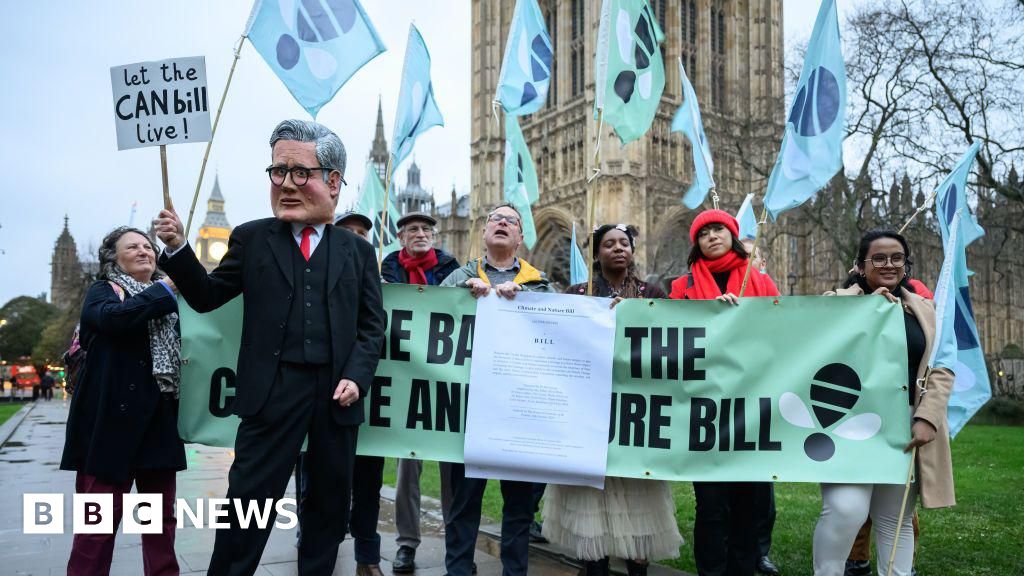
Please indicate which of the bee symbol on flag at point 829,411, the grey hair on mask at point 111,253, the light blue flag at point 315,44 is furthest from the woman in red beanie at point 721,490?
the grey hair on mask at point 111,253

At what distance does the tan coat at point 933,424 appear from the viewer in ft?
12.5

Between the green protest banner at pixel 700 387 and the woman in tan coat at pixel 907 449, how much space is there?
105mm

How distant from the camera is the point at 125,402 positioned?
3912 mm

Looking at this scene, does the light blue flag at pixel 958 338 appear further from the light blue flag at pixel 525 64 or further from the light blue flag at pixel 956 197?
the light blue flag at pixel 525 64

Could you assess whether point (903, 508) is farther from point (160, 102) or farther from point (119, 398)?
point (160, 102)

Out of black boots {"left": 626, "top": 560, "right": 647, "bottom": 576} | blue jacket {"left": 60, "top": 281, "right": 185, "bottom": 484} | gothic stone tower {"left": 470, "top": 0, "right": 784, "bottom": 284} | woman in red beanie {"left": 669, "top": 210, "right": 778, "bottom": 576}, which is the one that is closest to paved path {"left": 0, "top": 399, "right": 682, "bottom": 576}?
black boots {"left": 626, "top": 560, "right": 647, "bottom": 576}

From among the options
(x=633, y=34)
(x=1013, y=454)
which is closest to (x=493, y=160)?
(x=1013, y=454)

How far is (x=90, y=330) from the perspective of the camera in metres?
3.99

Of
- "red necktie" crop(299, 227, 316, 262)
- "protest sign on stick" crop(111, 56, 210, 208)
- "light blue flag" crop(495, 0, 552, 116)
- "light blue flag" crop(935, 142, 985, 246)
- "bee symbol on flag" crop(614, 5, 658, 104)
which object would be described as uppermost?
"light blue flag" crop(495, 0, 552, 116)

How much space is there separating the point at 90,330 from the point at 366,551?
217cm

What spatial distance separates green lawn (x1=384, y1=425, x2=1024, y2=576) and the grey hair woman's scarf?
3685 mm

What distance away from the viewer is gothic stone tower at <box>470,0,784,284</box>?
135 ft

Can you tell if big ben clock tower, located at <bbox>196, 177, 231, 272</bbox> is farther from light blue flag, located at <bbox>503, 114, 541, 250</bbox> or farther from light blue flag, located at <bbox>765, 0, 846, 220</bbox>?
light blue flag, located at <bbox>765, 0, 846, 220</bbox>

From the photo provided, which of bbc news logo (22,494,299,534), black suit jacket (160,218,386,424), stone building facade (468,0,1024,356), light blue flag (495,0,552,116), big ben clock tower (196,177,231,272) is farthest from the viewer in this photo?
big ben clock tower (196,177,231,272)
